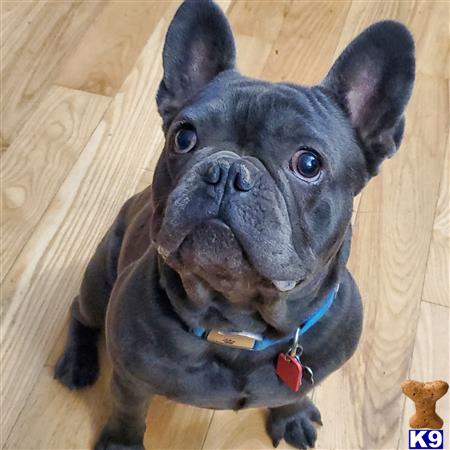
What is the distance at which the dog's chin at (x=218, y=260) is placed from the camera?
1126mm

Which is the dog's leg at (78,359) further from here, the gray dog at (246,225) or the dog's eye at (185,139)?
the dog's eye at (185,139)

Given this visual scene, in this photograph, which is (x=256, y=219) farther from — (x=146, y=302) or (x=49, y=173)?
(x=49, y=173)

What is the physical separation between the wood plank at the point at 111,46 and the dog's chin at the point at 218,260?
1.39 metres

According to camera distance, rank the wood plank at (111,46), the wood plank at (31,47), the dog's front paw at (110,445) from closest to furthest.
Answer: the dog's front paw at (110,445)
the wood plank at (31,47)
the wood plank at (111,46)

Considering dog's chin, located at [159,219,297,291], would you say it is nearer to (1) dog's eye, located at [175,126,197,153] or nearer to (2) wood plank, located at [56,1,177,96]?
(1) dog's eye, located at [175,126,197,153]

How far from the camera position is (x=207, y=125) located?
1241 millimetres

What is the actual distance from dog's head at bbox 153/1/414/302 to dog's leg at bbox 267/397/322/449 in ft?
2.09

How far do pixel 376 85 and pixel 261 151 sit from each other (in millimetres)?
268

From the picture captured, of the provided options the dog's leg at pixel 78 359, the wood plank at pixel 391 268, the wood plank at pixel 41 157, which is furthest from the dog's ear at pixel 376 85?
the wood plank at pixel 41 157

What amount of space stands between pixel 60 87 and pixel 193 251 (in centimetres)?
148

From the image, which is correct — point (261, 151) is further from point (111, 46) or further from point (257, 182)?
point (111, 46)

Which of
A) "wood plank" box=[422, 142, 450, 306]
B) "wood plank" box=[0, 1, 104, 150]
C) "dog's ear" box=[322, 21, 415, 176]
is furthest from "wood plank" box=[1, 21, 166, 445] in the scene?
"dog's ear" box=[322, 21, 415, 176]

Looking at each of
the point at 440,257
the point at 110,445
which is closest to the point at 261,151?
the point at 110,445

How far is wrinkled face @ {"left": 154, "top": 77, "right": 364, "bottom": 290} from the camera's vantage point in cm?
112
